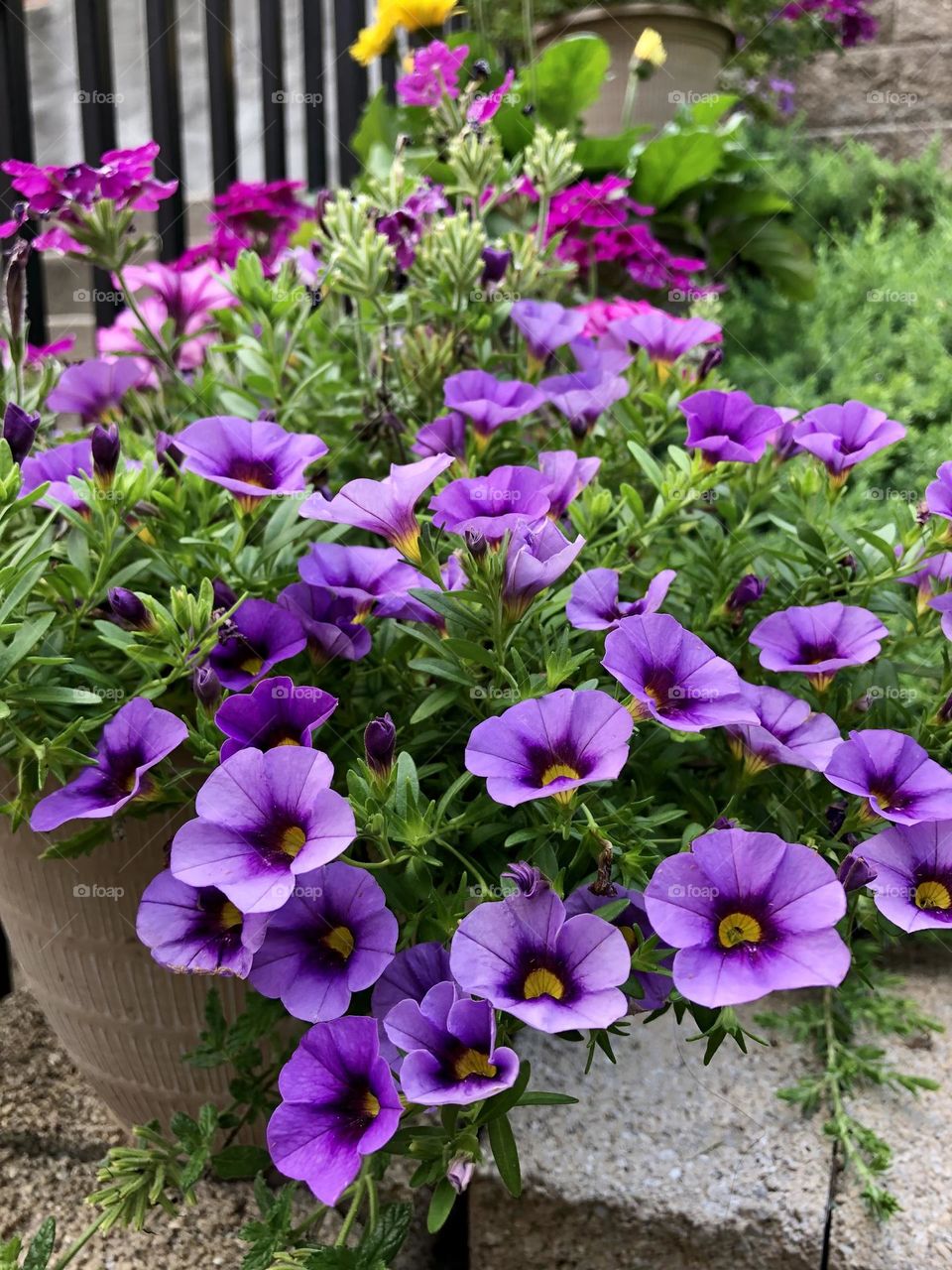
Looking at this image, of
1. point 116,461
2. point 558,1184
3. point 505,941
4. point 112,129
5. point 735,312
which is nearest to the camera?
point 505,941

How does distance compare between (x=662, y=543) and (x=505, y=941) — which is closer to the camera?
(x=505, y=941)

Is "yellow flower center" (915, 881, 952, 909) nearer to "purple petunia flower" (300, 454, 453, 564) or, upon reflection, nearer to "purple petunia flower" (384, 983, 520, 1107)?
→ "purple petunia flower" (384, 983, 520, 1107)

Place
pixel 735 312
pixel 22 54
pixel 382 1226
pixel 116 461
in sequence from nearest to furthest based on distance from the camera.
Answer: pixel 382 1226 → pixel 116 461 → pixel 22 54 → pixel 735 312

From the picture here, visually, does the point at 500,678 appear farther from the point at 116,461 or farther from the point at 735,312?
the point at 735,312

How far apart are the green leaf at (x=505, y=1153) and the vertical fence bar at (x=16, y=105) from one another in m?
1.66

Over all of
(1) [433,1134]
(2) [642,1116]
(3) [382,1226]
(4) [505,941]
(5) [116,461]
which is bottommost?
(2) [642,1116]

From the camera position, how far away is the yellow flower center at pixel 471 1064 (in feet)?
2.12

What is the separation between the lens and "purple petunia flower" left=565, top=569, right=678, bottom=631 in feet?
2.55

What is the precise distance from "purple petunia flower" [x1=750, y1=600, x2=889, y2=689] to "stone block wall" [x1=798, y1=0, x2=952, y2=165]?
334 cm

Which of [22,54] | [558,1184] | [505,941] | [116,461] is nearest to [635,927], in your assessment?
[505,941]

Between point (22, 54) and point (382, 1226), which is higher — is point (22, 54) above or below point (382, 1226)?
above

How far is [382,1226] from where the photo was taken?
0.76 meters

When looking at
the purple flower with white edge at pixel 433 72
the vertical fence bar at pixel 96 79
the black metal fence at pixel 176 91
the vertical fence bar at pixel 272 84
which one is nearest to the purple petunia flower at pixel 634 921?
the purple flower with white edge at pixel 433 72

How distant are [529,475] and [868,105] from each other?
3.54 meters
